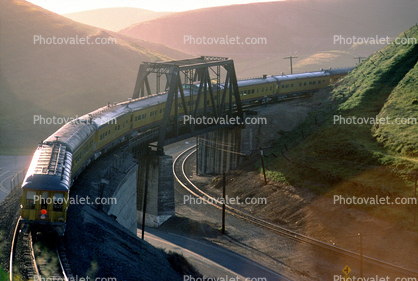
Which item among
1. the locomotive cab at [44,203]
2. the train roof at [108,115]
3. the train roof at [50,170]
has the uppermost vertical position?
the train roof at [108,115]

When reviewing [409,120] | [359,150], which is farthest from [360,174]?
[409,120]

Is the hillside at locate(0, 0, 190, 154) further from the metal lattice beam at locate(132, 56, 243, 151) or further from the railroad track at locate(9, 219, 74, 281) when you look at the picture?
the railroad track at locate(9, 219, 74, 281)

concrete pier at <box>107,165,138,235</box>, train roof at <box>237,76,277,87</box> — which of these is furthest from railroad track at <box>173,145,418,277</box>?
train roof at <box>237,76,277,87</box>

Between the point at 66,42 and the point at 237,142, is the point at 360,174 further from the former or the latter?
the point at 66,42

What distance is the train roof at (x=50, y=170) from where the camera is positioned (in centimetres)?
2261

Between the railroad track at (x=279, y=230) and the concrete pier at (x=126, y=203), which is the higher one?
the concrete pier at (x=126, y=203)

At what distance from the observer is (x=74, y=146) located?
30.1m

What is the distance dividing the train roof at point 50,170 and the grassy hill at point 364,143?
92.9ft

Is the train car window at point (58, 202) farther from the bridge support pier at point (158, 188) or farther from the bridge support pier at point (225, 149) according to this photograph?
the bridge support pier at point (225, 149)

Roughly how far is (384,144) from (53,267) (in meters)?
40.7

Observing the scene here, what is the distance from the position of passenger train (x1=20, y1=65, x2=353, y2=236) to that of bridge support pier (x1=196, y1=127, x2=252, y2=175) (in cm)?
688

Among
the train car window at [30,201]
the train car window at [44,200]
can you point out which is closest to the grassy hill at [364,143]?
the train car window at [44,200]

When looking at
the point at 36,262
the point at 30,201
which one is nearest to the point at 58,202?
the point at 30,201

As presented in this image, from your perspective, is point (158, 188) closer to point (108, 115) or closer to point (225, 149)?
point (108, 115)
